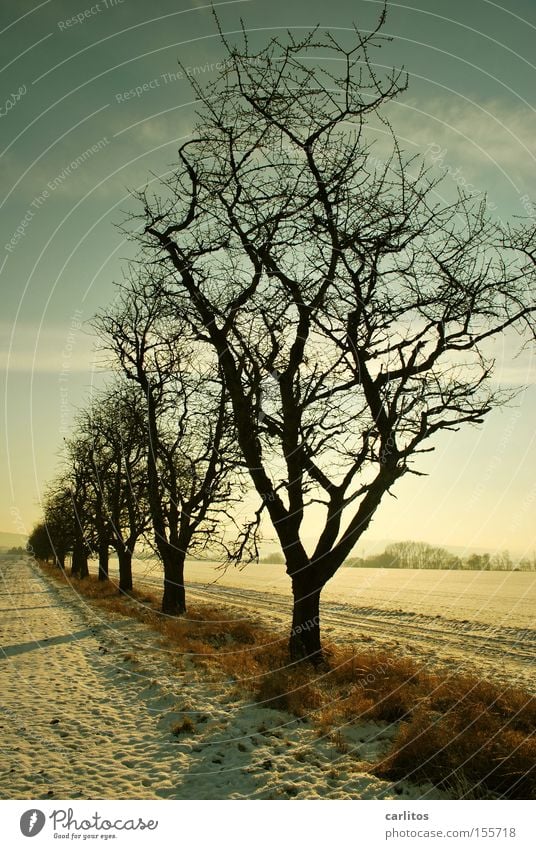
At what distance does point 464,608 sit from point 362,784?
34.8m

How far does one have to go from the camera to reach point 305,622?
13352mm

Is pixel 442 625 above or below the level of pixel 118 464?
below

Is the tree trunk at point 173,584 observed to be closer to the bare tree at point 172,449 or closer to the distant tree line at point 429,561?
the bare tree at point 172,449

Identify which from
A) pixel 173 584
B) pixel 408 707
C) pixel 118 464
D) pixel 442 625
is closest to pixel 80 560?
pixel 118 464

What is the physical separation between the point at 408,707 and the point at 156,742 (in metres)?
4.36

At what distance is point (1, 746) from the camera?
8.01 m

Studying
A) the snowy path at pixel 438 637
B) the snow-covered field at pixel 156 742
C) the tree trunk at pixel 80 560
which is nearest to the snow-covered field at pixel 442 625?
the snowy path at pixel 438 637

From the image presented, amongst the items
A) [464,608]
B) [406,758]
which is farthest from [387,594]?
[406,758]

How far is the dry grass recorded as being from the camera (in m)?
7.18

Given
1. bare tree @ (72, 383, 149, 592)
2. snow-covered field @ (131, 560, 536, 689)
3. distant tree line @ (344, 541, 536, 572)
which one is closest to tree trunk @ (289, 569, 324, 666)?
snow-covered field @ (131, 560, 536, 689)

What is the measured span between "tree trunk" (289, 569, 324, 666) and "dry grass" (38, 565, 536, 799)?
1.41 ft

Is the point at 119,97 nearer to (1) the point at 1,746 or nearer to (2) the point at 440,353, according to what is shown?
(2) the point at 440,353
